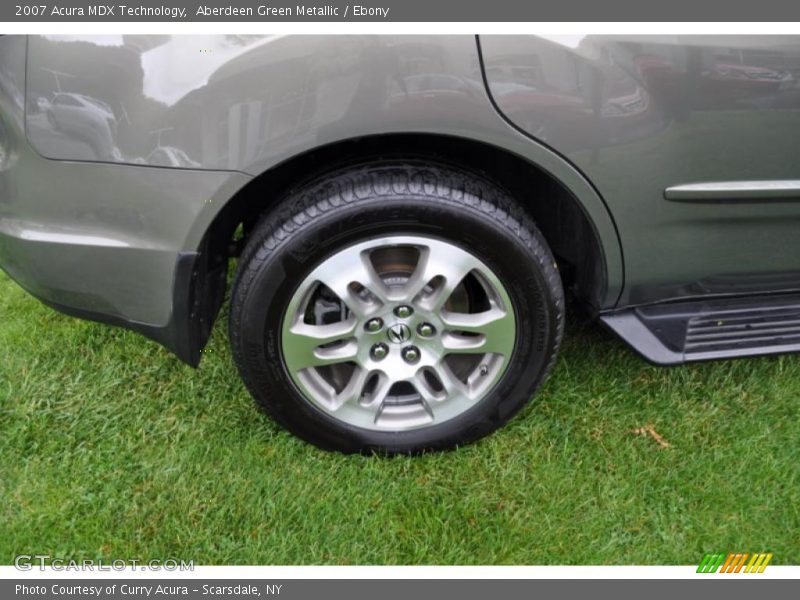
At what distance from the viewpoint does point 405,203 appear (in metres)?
1.84

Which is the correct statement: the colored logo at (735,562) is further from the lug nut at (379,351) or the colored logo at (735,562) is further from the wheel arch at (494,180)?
the lug nut at (379,351)

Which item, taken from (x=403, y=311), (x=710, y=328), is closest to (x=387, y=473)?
(x=403, y=311)

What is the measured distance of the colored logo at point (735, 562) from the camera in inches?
75.9

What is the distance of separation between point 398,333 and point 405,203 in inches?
A: 16.2

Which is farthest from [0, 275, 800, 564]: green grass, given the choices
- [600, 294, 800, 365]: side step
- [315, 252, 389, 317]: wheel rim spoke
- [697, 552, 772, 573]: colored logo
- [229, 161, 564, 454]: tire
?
[315, 252, 389, 317]: wheel rim spoke

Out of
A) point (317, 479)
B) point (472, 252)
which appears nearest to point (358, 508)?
point (317, 479)

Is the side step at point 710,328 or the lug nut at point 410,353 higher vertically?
the side step at point 710,328

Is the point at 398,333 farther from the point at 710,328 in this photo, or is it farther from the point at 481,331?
the point at 710,328

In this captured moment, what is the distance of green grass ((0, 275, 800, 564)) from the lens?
6.38 feet

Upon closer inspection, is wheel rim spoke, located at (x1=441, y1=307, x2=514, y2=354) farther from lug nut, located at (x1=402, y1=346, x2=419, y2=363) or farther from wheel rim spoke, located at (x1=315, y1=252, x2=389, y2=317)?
wheel rim spoke, located at (x1=315, y1=252, x2=389, y2=317)

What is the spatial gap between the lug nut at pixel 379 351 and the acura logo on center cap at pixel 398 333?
33 millimetres

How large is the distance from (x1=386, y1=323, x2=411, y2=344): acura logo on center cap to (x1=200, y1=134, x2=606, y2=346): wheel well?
486 millimetres

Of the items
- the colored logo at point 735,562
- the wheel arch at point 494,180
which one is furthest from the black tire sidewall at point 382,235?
the colored logo at point 735,562

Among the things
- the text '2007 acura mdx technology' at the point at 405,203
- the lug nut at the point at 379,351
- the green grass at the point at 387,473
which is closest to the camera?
the text '2007 acura mdx technology' at the point at 405,203
